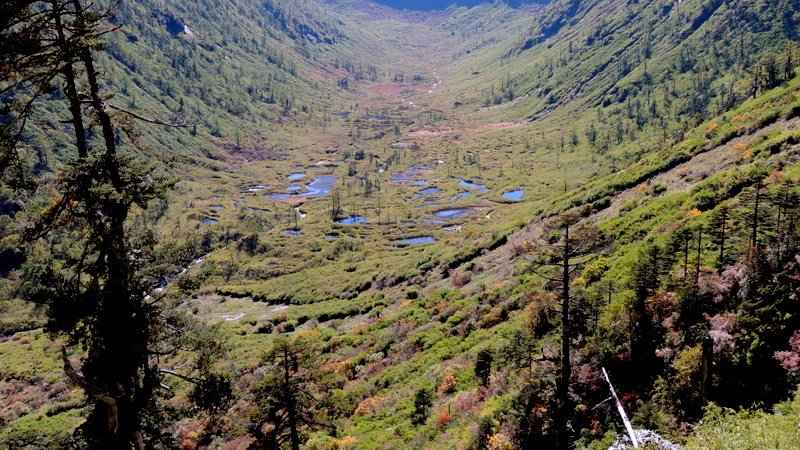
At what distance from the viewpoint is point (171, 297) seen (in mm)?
15039

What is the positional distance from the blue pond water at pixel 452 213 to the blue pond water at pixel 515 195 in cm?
1646

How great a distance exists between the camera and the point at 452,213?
14450 centimetres

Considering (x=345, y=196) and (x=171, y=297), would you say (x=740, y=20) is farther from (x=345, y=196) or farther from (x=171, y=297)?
(x=171, y=297)

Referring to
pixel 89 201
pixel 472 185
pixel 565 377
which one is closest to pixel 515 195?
pixel 472 185

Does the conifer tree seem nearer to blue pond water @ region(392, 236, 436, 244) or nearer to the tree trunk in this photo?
the tree trunk

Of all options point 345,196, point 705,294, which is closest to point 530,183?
point 345,196

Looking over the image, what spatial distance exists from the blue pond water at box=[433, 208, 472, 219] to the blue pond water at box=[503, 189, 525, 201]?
16458 millimetres

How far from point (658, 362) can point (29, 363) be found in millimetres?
104407

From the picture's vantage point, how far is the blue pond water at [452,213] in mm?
140875

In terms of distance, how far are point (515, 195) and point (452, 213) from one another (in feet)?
82.0

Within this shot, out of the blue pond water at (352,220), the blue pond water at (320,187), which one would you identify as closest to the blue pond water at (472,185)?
the blue pond water at (352,220)

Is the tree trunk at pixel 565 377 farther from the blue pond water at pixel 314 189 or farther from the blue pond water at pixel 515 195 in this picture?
the blue pond water at pixel 314 189

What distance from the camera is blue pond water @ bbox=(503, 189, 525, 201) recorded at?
144750mm

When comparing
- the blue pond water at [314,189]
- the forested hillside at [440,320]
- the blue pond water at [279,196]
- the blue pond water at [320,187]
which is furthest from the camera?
the blue pond water at [320,187]
